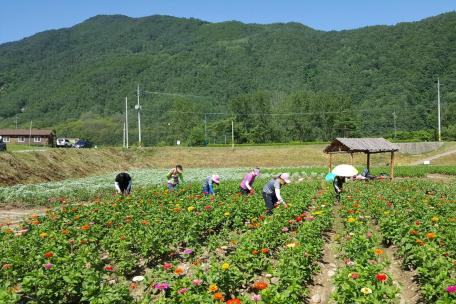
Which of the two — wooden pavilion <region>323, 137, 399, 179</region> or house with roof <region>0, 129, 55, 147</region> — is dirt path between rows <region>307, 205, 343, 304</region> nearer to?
wooden pavilion <region>323, 137, 399, 179</region>

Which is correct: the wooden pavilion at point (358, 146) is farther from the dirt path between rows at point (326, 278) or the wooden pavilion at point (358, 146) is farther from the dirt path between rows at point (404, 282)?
the dirt path between rows at point (404, 282)

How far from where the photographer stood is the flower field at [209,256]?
573 centimetres

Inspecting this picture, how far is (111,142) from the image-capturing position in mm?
131250

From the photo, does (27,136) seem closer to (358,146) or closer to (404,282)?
(358,146)

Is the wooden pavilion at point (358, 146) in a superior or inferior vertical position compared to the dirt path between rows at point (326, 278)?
superior

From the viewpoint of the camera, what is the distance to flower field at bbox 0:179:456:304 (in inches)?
226

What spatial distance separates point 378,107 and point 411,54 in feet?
108

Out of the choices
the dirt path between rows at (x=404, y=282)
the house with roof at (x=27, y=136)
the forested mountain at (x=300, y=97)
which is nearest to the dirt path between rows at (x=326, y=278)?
the dirt path between rows at (x=404, y=282)

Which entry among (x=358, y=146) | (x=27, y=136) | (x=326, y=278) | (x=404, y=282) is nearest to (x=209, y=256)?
(x=326, y=278)

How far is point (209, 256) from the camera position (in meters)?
8.95

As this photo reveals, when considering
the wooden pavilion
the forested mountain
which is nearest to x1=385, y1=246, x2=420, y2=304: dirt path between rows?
the wooden pavilion

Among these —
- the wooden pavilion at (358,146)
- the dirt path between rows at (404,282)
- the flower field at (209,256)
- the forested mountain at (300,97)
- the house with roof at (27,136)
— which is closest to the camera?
the flower field at (209,256)

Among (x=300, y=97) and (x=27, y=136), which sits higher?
(x=300, y=97)

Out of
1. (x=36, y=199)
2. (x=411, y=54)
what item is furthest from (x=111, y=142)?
(x=36, y=199)
